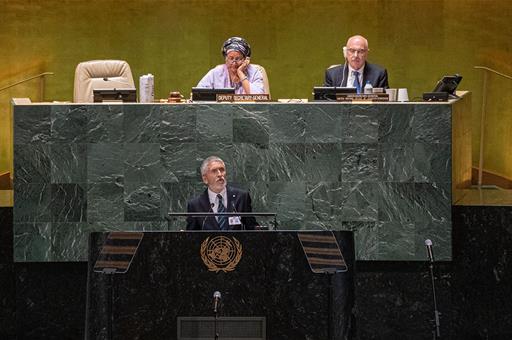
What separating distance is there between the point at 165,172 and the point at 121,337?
84.4 inches

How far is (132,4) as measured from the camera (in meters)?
11.8

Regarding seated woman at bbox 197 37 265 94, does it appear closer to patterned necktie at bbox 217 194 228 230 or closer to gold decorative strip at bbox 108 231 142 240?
patterned necktie at bbox 217 194 228 230

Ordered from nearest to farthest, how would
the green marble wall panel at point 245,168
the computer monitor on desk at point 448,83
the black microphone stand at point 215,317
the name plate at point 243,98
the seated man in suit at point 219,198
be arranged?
the black microphone stand at point 215,317, the seated man in suit at point 219,198, the green marble wall panel at point 245,168, the name plate at point 243,98, the computer monitor on desk at point 448,83

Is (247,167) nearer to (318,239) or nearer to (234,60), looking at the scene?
(234,60)

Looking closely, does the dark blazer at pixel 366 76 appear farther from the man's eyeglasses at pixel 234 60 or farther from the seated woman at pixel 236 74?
the man's eyeglasses at pixel 234 60

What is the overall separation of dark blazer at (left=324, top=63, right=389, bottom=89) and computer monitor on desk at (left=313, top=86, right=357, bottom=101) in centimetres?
80

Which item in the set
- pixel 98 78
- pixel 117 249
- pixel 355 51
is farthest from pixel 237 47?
pixel 117 249

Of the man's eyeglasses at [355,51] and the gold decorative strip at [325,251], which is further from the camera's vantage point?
the man's eyeglasses at [355,51]

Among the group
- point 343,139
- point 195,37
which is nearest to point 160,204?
point 343,139

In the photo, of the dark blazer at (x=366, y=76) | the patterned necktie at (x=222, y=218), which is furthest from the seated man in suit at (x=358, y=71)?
the patterned necktie at (x=222, y=218)

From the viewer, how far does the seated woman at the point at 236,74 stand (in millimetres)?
8711

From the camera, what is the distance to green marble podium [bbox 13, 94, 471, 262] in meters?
7.75

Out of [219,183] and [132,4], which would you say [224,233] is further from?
[132,4]

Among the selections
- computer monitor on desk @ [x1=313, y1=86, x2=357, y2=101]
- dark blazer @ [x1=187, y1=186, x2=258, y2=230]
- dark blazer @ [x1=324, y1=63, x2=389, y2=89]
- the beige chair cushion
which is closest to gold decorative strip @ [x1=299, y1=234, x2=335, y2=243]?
dark blazer @ [x1=187, y1=186, x2=258, y2=230]
